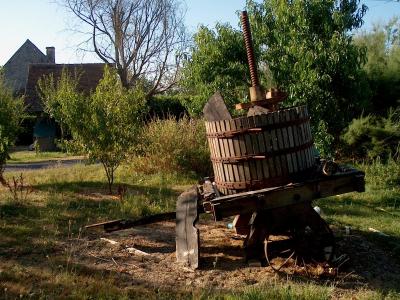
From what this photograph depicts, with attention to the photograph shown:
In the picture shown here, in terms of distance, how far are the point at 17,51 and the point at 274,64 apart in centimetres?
3830

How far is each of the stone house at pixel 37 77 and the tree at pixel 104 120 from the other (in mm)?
9465

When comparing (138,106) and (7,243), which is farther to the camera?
(138,106)

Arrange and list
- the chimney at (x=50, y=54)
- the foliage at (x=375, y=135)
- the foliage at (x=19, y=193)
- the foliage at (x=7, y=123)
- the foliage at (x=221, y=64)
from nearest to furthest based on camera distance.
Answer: the foliage at (x=19, y=193), the foliage at (x=7, y=123), the foliage at (x=221, y=64), the foliage at (x=375, y=135), the chimney at (x=50, y=54)

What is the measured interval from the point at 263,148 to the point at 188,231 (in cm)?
128

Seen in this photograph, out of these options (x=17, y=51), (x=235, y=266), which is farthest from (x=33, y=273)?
(x=17, y=51)

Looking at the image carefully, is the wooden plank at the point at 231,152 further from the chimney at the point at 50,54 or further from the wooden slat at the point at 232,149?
the chimney at the point at 50,54

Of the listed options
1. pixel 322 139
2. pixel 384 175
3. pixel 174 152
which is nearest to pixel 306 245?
pixel 322 139

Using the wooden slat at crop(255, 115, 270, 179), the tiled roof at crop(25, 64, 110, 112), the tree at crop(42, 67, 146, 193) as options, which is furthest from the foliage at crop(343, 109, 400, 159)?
the tiled roof at crop(25, 64, 110, 112)

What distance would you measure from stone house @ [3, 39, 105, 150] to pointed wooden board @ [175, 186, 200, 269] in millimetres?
13603

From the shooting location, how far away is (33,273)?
190 inches

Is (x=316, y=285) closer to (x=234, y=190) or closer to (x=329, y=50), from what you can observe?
(x=234, y=190)

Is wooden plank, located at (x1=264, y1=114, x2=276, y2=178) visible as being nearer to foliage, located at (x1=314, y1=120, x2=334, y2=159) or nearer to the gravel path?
foliage, located at (x1=314, y1=120, x2=334, y2=159)

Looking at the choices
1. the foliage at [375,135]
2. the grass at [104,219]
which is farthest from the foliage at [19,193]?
the foliage at [375,135]

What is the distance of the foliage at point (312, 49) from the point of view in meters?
10.1
